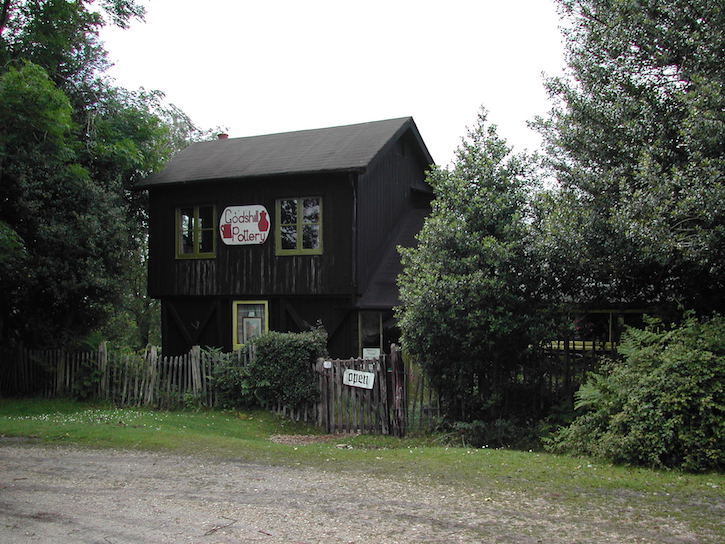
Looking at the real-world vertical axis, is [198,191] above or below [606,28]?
below

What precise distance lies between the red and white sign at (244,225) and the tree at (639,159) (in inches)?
382

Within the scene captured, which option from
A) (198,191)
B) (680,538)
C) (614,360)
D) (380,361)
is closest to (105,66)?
(198,191)

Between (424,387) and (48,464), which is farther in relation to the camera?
(424,387)

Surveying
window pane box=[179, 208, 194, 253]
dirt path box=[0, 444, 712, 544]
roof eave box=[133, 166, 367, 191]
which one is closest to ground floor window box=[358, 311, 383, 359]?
roof eave box=[133, 166, 367, 191]

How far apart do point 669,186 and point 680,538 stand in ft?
20.0

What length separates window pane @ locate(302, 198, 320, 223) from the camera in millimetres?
20188

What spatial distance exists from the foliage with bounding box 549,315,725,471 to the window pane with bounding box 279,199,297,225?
11.7 m

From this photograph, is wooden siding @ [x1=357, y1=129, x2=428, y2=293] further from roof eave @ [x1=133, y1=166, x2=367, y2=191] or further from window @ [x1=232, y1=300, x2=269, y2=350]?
window @ [x1=232, y1=300, x2=269, y2=350]

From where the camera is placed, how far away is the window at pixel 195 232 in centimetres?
2194

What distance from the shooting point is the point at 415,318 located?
1294 centimetres

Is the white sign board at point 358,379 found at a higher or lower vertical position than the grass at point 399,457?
higher

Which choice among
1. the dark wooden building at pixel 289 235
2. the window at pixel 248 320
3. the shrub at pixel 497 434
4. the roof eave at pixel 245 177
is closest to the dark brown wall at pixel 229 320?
the dark wooden building at pixel 289 235

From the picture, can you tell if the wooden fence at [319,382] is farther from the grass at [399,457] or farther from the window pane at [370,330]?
the window pane at [370,330]

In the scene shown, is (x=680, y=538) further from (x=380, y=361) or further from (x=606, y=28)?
(x=606, y=28)
